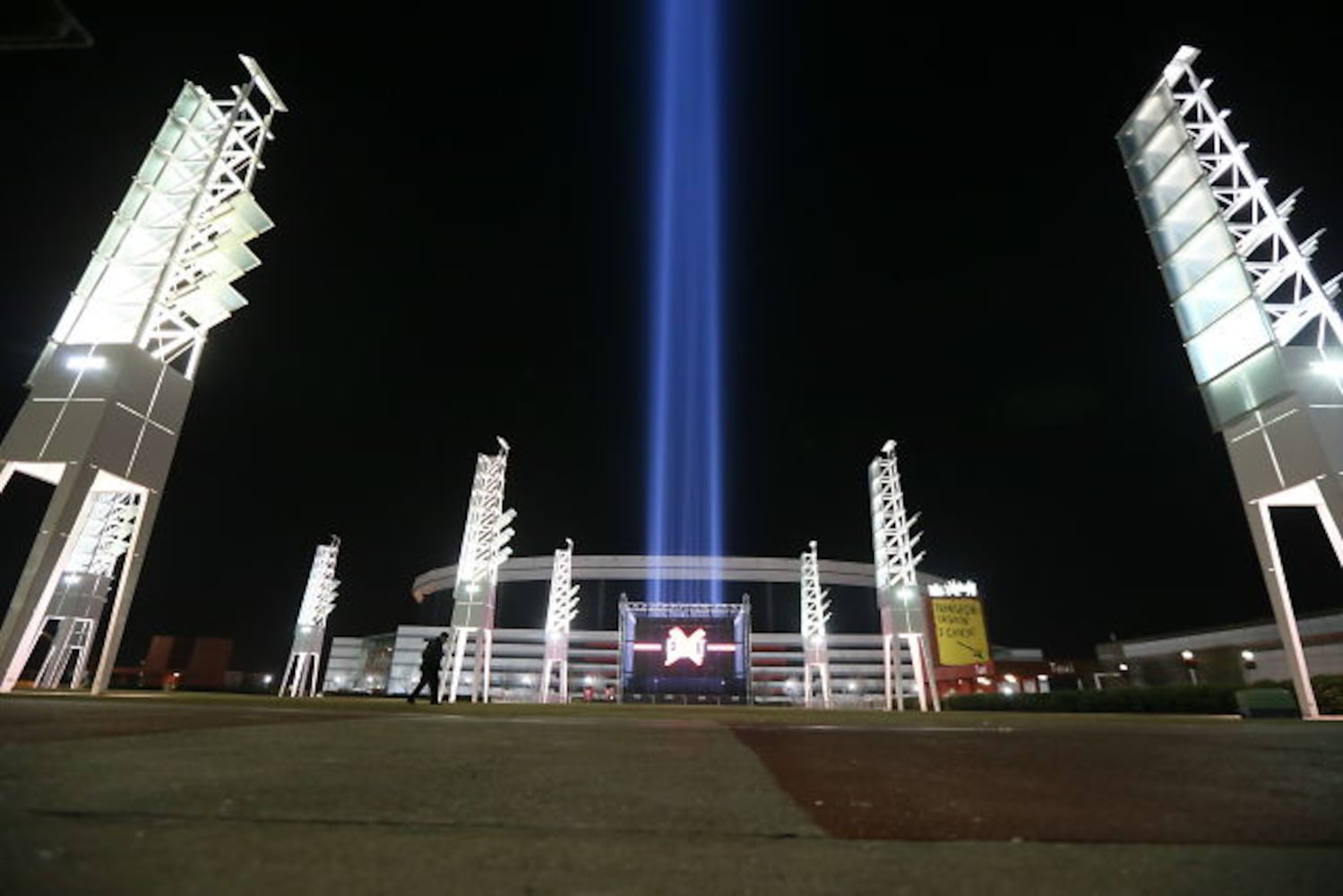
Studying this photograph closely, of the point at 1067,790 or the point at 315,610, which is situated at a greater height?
the point at 315,610

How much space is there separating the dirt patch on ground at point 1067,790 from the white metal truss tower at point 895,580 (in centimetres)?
3201

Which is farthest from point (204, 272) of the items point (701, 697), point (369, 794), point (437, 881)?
point (701, 697)

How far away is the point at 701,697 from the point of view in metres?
69.9

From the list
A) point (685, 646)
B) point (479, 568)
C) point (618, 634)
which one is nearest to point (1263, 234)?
point (479, 568)

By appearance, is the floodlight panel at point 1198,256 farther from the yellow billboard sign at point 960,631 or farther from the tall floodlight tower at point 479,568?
the yellow billboard sign at point 960,631

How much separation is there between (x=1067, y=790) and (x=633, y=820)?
278 centimetres

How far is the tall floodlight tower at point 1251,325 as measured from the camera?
16.2 meters

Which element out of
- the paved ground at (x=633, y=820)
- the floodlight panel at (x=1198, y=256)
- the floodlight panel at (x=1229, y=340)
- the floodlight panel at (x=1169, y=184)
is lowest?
the paved ground at (x=633, y=820)

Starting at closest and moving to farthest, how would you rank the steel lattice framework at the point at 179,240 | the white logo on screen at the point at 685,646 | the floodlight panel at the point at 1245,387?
the floodlight panel at the point at 1245,387 < the steel lattice framework at the point at 179,240 < the white logo on screen at the point at 685,646

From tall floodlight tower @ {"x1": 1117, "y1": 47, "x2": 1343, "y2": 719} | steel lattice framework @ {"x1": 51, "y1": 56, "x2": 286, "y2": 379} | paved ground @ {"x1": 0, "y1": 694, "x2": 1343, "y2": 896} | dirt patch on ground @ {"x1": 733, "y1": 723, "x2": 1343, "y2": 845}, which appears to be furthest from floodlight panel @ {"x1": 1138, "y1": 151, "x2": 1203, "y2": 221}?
steel lattice framework @ {"x1": 51, "y1": 56, "x2": 286, "y2": 379}

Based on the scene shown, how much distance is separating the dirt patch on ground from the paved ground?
0.02 metres

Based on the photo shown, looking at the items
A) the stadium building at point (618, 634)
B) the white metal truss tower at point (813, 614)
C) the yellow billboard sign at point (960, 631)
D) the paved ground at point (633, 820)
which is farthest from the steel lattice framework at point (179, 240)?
the stadium building at point (618, 634)

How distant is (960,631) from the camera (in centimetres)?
5925

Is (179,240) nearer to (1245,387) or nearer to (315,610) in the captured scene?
(1245,387)
